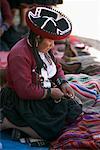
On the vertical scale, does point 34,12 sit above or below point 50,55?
above

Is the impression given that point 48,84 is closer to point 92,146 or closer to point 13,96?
point 13,96

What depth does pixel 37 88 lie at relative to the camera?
1979 millimetres

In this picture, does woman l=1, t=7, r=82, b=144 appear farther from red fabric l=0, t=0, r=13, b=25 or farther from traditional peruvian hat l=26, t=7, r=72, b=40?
red fabric l=0, t=0, r=13, b=25

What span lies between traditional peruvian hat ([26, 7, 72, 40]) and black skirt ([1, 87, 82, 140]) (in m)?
0.34

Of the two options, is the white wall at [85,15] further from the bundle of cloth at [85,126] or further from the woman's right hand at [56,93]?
the woman's right hand at [56,93]

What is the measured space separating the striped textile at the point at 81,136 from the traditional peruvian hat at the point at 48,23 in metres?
0.45

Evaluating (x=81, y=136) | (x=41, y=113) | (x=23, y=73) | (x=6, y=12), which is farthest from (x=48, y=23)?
(x=6, y=12)

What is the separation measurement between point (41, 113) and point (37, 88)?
132 millimetres

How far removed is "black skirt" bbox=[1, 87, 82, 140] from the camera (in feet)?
6.54

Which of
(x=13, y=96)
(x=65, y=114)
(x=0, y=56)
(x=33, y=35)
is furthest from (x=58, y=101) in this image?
(x=0, y=56)

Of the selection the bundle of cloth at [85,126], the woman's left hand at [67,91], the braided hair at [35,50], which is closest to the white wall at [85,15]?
the bundle of cloth at [85,126]

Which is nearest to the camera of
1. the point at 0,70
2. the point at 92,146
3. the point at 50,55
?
the point at 92,146

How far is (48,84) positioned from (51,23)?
0.31 meters

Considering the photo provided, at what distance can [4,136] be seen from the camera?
2.11 meters
